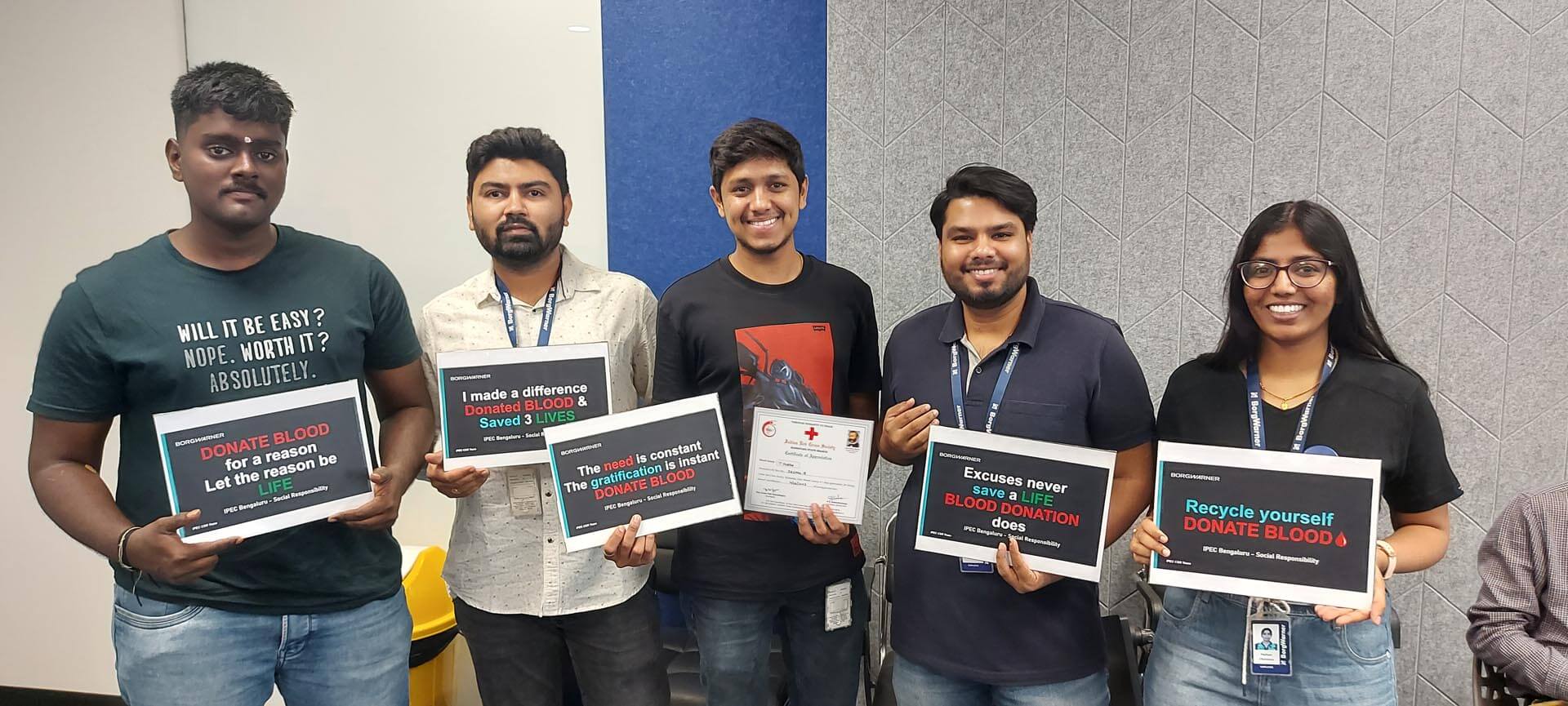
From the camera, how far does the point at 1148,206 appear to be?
9.27 feet

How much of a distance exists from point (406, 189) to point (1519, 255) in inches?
151

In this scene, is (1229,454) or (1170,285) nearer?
(1229,454)

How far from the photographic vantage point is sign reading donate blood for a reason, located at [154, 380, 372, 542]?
5.26 ft

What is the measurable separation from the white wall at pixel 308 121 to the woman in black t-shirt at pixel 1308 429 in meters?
2.24

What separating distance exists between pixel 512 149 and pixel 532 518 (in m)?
0.88

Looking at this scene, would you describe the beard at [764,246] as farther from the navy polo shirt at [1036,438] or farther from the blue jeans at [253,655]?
the blue jeans at [253,655]

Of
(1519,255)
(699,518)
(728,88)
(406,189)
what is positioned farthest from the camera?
(406,189)

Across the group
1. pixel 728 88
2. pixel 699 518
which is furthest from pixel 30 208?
pixel 699 518

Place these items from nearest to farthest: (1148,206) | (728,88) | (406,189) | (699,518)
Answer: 1. (699,518)
2. (1148,206)
3. (728,88)
4. (406,189)

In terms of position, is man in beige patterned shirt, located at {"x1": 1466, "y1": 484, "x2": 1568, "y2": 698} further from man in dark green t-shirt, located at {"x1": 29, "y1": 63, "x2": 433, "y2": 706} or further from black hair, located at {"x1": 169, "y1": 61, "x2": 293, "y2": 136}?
black hair, located at {"x1": 169, "y1": 61, "x2": 293, "y2": 136}

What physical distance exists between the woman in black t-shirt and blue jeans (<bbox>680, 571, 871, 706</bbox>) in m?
0.75

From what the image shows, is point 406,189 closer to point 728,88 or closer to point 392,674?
point 728,88

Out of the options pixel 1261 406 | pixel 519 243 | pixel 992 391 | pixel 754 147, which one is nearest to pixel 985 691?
pixel 992 391

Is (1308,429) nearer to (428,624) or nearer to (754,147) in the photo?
(754,147)
